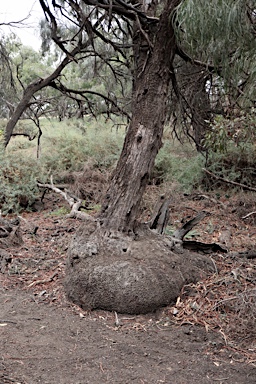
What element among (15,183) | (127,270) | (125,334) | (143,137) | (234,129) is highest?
(234,129)

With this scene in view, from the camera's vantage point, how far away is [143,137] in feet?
15.7

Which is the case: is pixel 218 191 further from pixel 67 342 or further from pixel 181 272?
pixel 67 342

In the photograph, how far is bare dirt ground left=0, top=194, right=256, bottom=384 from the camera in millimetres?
2861

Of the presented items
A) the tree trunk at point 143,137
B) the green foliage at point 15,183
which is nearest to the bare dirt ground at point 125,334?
the tree trunk at point 143,137

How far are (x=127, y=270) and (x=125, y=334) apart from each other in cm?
71

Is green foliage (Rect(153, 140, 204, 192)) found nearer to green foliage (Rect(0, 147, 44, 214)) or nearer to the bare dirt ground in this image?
green foliage (Rect(0, 147, 44, 214))

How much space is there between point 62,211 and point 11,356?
5.75 meters

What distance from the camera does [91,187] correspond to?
960 centimetres

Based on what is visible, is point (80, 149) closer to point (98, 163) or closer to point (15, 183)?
point (98, 163)

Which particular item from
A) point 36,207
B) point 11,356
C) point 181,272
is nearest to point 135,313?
point 181,272

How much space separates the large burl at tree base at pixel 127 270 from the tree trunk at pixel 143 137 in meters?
0.25

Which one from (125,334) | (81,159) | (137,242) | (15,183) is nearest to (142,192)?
(137,242)

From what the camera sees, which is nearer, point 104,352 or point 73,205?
point 104,352

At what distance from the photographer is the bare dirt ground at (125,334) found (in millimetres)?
2861
